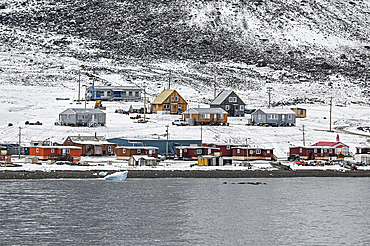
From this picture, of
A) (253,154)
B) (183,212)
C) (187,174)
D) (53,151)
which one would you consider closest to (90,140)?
(53,151)

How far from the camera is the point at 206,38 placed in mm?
171000

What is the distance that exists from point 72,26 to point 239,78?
5432 cm

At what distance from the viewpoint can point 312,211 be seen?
4431cm

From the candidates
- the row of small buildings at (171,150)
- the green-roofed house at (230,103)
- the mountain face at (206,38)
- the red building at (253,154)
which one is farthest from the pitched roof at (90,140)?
the mountain face at (206,38)

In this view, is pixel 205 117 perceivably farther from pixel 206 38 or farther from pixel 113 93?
pixel 206 38

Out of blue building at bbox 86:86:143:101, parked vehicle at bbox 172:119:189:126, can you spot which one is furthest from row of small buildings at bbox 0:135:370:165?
blue building at bbox 86:86:143:101

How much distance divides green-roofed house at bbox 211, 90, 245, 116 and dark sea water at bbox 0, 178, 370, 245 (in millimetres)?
39449

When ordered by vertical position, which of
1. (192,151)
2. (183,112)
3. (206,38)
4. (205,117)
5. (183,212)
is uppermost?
(206,38)

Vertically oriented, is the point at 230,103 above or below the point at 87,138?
above

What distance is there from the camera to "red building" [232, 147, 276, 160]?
68.6 m

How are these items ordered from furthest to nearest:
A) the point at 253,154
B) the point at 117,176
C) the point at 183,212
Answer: the point at 253,154 → the point at 117,176 → the point at 183,212

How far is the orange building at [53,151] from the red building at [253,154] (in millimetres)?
16209

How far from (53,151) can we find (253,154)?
65.7 ft

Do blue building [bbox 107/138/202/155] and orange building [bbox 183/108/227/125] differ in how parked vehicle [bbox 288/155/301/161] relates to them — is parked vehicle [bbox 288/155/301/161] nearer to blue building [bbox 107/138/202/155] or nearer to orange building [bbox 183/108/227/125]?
blue building [bbox 107/138/202/155]
